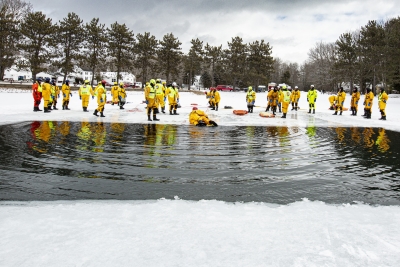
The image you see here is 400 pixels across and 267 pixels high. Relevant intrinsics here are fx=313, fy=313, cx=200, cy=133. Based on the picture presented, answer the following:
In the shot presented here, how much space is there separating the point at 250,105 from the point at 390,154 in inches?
528

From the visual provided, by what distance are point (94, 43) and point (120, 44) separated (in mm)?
4541

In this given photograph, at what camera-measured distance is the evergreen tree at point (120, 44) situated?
49062mm

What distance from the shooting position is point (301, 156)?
6914 millimetres

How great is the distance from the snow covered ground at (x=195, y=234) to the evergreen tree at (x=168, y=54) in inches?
2129

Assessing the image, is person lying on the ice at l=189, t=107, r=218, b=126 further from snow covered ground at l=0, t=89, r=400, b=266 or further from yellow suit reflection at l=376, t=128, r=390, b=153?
snow covered ground at l=0, t=89, r=400, b=266

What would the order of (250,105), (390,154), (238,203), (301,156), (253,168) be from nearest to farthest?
(238,203) → (253,168) → (301,156) → (390,154) → (250,105)

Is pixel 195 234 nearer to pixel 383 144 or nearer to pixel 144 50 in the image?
pixel 383 144

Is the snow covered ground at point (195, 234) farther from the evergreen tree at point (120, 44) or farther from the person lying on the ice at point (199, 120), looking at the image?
the evergreen tree at point (120, 44)

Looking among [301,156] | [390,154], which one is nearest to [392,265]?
[301,156]

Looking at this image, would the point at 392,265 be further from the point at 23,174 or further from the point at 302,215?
the point at 23,174

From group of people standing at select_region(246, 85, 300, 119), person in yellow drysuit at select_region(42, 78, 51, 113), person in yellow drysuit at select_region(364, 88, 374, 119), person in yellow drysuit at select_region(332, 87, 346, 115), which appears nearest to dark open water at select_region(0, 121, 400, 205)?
person in yellow drysuit at select_region(42, 78, 51, 113)

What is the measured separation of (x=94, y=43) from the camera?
4659cm

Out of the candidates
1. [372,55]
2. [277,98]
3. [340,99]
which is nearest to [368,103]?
[340,99]

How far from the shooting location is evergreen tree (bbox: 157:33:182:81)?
182ft
